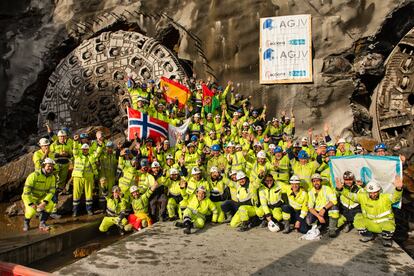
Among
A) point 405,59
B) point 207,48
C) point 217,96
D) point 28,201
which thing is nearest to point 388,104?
point 405,59

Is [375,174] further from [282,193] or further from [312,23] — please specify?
[312,23]

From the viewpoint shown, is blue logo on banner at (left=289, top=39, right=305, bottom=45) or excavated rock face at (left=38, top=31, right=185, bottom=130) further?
excavated rock face at (left=38, top=31, right=185, bottom=130)

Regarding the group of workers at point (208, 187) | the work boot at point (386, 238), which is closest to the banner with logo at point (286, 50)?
the group of workers at point (208, 187)

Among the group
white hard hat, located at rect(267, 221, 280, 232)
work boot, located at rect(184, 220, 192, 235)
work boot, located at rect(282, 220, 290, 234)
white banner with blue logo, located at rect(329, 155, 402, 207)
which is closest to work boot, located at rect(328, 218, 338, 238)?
A: work boot, located at rect(282, 220, 290, 234)

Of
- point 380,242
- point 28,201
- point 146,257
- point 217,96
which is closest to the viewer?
point 146,257

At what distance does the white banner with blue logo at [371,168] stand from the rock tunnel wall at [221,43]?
6473 millimetres

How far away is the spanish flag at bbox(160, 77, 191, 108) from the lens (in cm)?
1316

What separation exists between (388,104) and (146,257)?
1236 centimetres

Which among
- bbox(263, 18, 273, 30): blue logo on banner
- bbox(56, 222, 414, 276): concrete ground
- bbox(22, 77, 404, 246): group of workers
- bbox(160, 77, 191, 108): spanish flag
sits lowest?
bbox(56, 222, 414, 276): concrete ground

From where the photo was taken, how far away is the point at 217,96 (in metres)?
13.5

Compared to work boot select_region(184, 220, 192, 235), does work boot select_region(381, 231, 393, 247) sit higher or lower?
lower

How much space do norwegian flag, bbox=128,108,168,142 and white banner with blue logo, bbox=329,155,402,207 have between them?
17.4 feet

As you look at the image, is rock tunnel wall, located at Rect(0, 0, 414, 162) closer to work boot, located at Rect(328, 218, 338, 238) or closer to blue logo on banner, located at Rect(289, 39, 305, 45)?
blue logo on banner, located at Rect(289, 39, 305, 45)

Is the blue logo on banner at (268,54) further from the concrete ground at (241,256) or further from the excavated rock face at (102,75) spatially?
the concrete ground at (241,256)
